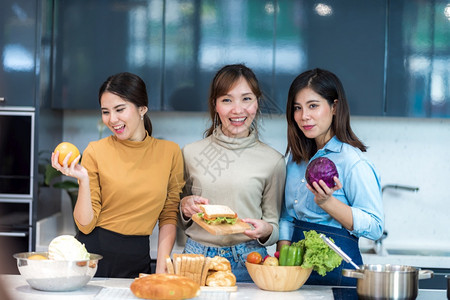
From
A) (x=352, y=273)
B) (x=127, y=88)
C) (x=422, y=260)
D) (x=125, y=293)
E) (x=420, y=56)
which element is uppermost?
(x=420, y=56)

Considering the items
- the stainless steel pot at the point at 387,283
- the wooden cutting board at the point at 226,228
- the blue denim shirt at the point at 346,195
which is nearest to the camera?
the stainless steel pot at the point at 387,283

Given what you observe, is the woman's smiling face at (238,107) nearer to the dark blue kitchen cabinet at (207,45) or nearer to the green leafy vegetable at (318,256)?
the green leafy vegetable at (318,256)

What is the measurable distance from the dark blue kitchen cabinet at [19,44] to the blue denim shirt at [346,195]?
6.34 ft

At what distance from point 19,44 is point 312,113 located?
6.95ft

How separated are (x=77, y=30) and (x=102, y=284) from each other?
7.34 ft

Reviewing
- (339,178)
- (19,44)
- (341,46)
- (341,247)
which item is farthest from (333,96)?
(19,44)

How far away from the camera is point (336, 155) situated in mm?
2209

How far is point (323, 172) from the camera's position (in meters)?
1.90

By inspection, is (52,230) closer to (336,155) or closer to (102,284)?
(102,284)

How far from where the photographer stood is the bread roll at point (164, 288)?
1.66 m

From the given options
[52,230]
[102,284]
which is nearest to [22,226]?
[52,230]

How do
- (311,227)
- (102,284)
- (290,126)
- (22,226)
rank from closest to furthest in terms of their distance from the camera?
(102,284), (311,227), (290,126), (22,226)

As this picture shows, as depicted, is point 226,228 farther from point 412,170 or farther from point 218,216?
point 412,170

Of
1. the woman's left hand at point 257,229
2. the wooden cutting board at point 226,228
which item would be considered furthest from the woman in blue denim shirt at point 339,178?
the wooden cutting board at point 226,228
